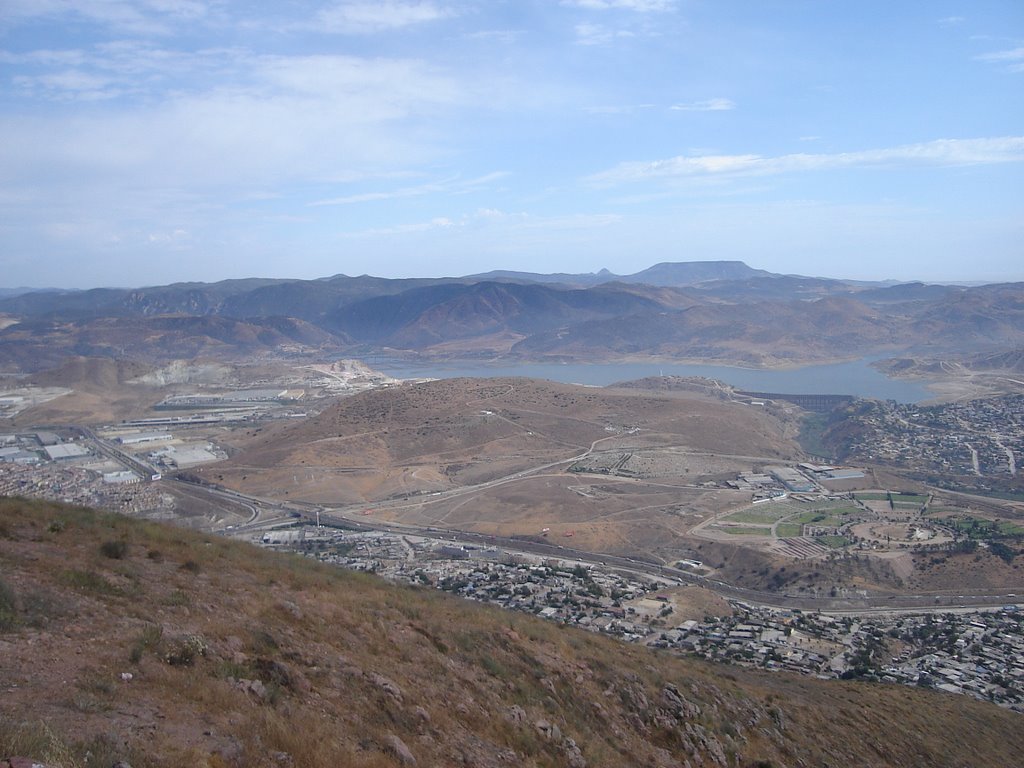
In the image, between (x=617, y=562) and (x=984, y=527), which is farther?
(x=984, y=527)

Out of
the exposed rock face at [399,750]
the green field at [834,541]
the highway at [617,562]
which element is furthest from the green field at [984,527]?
the exposed rock face at [399,750]

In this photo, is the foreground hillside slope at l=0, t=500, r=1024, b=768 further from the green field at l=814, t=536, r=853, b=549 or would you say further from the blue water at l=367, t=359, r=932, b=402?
the blue water at l=367, t=359, r=932, b=402

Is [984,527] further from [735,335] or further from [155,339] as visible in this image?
[155,339]

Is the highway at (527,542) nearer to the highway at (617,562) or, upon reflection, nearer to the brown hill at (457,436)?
the highway at (617,562)

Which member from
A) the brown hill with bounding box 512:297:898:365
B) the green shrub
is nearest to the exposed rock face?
the green shrub

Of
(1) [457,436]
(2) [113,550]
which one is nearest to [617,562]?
(1) [457,436]

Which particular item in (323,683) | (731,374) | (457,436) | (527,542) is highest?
(323,683)

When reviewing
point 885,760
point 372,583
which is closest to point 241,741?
point 372,583

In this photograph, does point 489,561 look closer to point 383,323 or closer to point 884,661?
point 884,661
